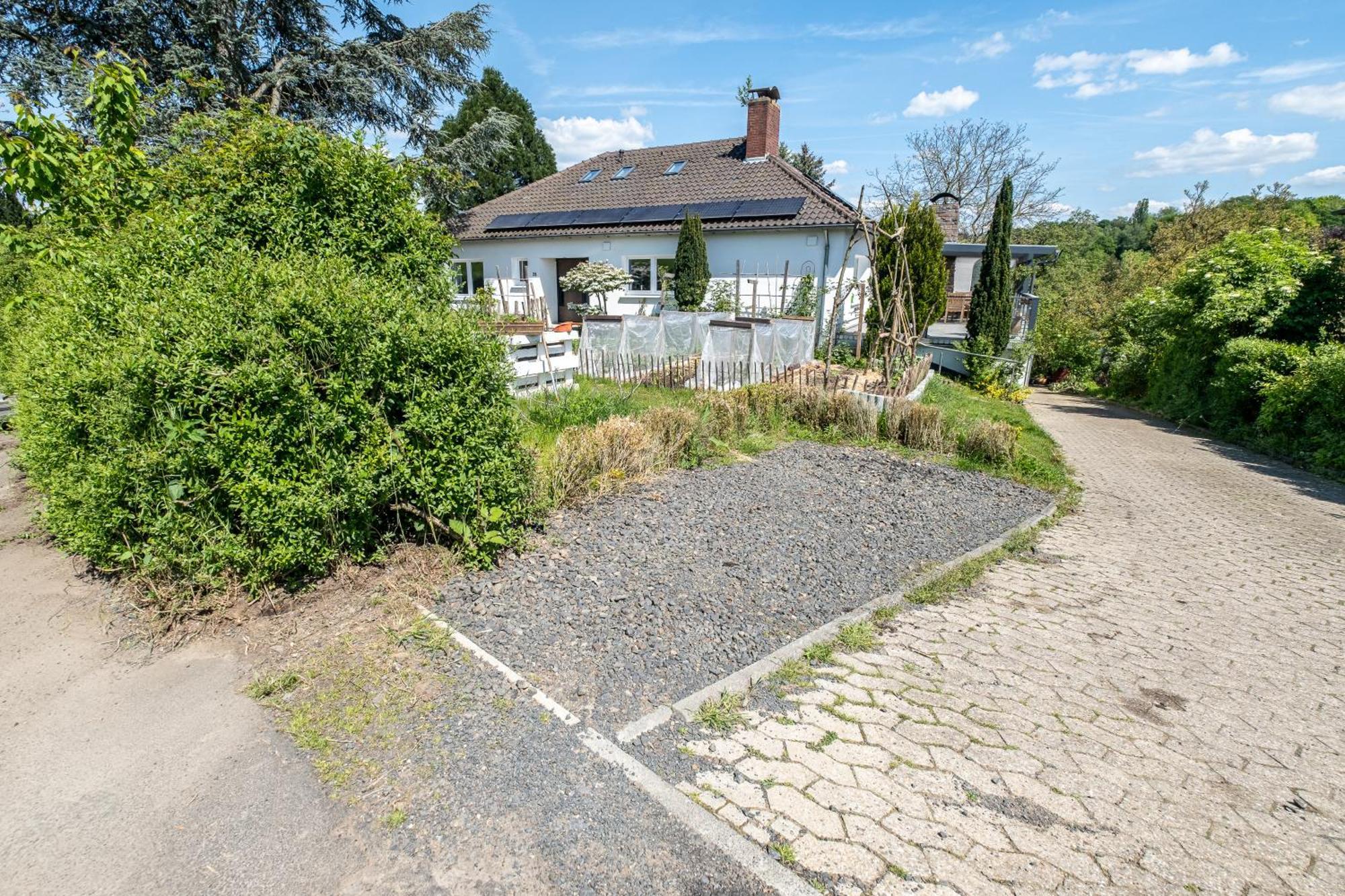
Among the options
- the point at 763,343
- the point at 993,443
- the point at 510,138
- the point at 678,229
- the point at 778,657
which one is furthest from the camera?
the point at 510,138

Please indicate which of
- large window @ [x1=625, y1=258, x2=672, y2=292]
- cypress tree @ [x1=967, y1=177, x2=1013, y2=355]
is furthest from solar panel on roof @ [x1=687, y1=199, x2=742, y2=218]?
cypress tree @ [x1=967, y1=177, x2=1013, y2=355]

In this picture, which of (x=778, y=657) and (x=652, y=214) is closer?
(x=778, y=657)

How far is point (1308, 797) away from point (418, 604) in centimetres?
460

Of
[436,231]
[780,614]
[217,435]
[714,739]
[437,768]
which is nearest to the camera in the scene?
[437,768]

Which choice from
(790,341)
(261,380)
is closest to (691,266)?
(790,341)

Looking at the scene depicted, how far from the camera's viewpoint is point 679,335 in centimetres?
1394

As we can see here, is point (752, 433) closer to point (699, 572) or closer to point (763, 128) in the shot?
point (699, 572)

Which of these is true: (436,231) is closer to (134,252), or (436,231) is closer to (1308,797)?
(134,252)

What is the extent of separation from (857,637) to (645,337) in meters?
10.6

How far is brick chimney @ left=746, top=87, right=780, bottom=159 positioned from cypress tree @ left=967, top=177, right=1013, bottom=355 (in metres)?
8.02

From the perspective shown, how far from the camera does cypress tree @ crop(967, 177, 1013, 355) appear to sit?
1745 cm

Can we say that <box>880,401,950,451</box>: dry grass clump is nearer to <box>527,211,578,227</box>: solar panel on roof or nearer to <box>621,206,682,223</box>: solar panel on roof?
<box>621,206,682,223</box>: solar panel on roof

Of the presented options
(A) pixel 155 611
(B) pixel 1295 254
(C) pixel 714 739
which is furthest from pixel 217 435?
(B) pixel 1295 254

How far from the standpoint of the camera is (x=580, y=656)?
3582 millimetres
